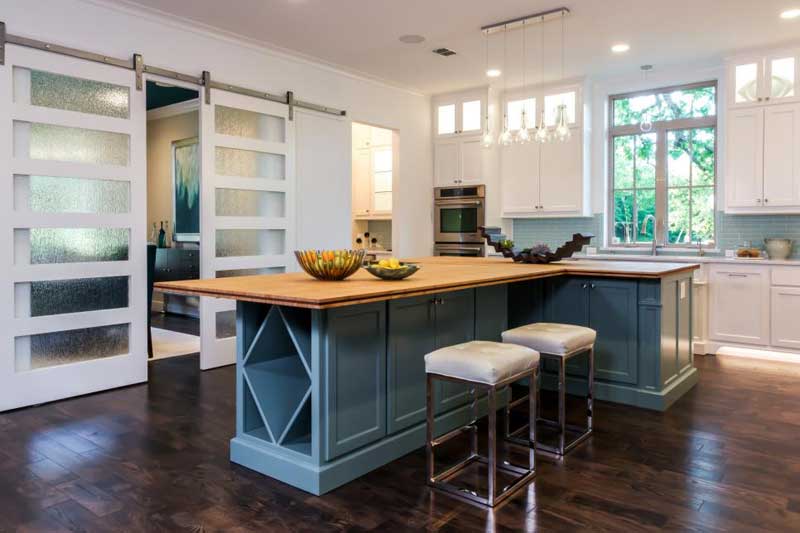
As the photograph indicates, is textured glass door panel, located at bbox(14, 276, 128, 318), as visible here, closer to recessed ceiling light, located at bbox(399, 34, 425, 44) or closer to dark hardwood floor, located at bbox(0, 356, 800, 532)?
Result: dark hardwood floor, located at bbox(0, 356, 800, 532)

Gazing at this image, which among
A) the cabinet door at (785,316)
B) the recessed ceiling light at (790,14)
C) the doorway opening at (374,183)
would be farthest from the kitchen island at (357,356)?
the doorway opening at (374,183)

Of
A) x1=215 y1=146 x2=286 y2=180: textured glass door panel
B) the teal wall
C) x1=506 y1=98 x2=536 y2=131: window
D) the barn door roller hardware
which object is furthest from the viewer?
x1=506 y1=98 x2=536 y2=131: window

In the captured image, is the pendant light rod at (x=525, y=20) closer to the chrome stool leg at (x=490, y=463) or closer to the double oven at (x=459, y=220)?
the double oven at (x=459, y=220)

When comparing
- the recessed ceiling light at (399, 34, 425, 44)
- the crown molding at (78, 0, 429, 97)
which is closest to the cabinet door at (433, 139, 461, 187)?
the crown molding at (78, 0, 429, 97)

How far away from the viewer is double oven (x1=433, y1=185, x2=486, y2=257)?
6.96m

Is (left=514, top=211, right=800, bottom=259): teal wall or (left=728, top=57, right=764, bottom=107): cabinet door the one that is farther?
(left=514, top=211, right=800, bottom=259): teal wall

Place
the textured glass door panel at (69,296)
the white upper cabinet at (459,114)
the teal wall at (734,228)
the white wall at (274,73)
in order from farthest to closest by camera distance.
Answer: the white upper cabinet at (459,114)
the teal wall at (734,228)
the white wall at (274,73)
the textured glass door panel at (69,296)

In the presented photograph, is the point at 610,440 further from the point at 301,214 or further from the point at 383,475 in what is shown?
the point at 301,214

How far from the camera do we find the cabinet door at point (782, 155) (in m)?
5.25

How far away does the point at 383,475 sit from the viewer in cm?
276

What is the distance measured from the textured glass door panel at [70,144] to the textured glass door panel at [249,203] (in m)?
0.88

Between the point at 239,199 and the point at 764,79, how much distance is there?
4.76m

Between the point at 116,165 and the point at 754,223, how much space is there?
5.60 metres

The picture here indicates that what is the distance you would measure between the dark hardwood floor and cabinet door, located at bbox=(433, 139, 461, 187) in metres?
3.95
